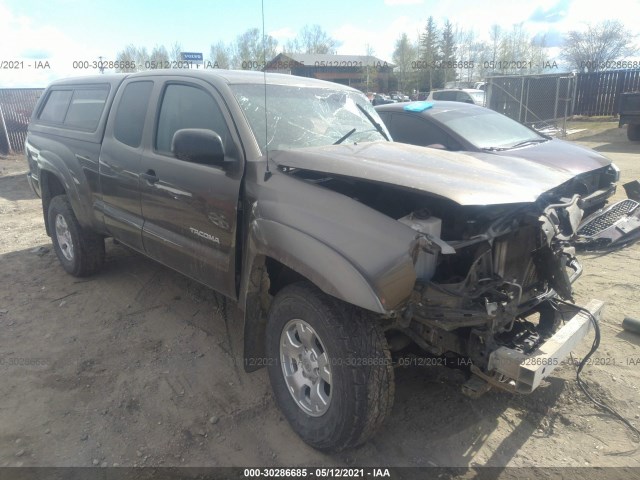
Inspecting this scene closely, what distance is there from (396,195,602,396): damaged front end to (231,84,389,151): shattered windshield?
50.4 inches

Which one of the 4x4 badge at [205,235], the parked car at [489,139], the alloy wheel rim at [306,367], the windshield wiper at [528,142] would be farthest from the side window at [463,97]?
the alloy wheel rim at [306,367]

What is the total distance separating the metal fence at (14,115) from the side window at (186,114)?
563 inches

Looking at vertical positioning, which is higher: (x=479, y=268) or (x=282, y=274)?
(x=479, y=268)

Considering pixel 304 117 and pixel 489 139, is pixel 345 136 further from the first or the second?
pixel 489 139

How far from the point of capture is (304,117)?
352 cm

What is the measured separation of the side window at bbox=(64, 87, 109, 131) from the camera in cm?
453

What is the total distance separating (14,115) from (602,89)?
2237 centimetres

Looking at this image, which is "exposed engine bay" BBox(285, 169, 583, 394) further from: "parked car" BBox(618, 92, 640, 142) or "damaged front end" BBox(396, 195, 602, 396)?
"parked car" BBox(618, 92, 640, 142)

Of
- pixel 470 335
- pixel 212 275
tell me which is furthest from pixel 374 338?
pixel 212 275

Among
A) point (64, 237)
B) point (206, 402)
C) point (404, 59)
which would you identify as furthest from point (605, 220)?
point (404, 59)

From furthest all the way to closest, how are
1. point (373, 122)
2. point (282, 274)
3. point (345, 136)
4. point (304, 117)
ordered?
point (373, 122) < point (345, 136) < point (304, 117) < point (282, 274)

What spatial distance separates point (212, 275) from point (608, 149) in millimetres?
15156

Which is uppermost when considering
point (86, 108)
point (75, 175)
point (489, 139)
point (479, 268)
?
point (86, 108)

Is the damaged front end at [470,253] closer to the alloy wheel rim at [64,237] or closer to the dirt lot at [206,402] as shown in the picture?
the dirt lot at [206,402]
